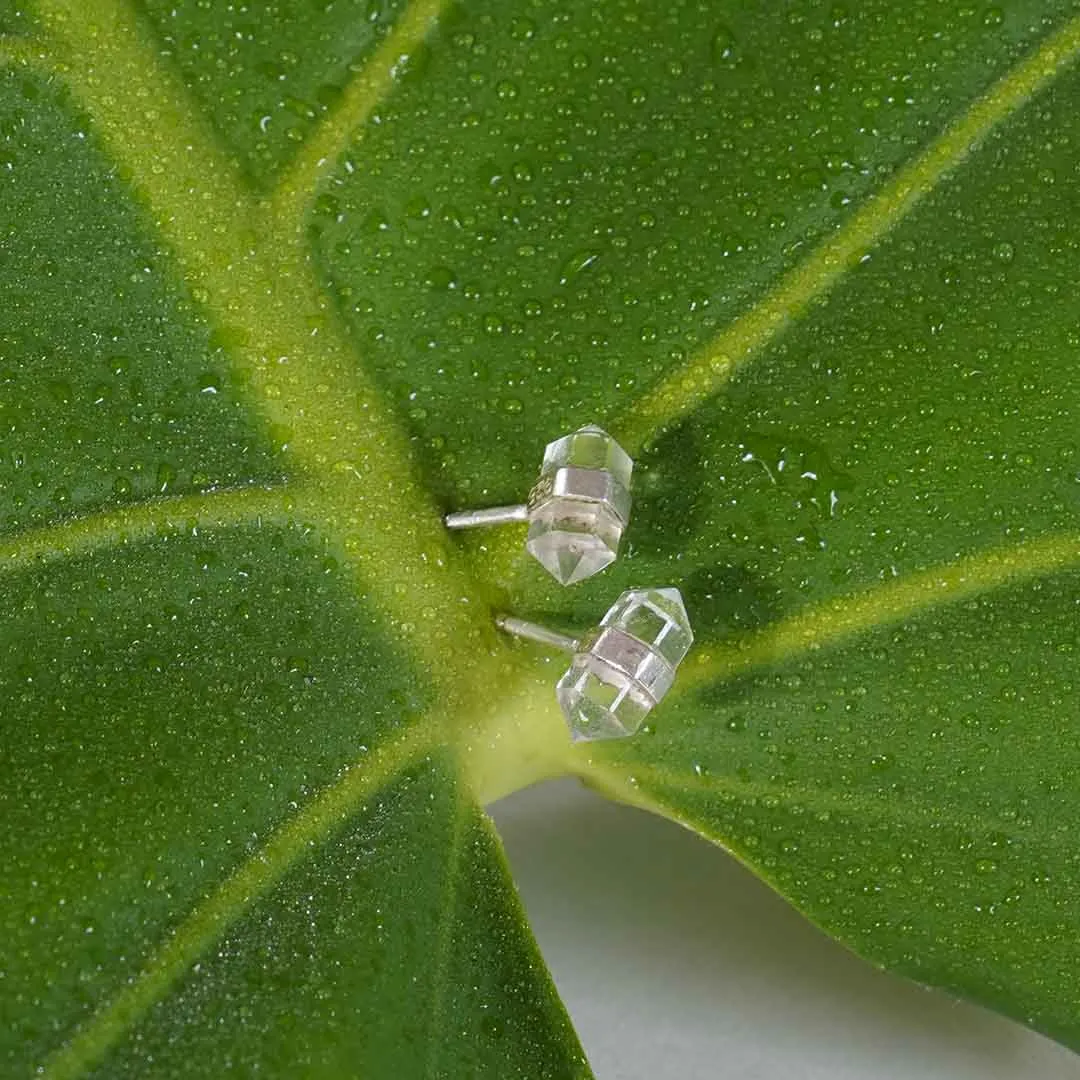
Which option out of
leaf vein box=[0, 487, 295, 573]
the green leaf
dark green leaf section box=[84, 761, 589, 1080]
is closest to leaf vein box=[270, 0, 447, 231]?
the green leaf

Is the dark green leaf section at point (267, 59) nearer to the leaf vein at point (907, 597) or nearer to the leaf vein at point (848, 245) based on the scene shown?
the leaf vein at point (848, 245)

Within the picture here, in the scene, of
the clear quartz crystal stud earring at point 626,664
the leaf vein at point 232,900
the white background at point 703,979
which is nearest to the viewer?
the leaf vein at point 232,900

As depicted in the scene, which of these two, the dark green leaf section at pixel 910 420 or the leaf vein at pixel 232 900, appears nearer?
the leaf vein at pixel 232 900

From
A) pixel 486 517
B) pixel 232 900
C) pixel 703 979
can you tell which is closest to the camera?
Result: pixel 232 900

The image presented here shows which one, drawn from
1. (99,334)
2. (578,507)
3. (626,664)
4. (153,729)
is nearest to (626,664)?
(626,664)

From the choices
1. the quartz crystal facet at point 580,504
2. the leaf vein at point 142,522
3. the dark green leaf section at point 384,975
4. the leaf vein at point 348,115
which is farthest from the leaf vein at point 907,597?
the leaf vein at point 348,115

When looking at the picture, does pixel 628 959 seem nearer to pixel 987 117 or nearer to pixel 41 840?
pixel 41 840

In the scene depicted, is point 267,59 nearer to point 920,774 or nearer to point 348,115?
point 348,115
